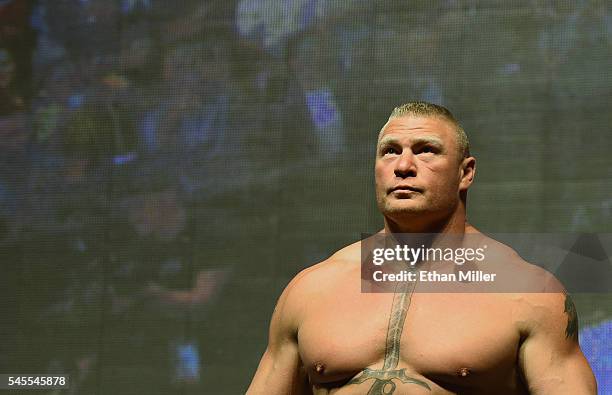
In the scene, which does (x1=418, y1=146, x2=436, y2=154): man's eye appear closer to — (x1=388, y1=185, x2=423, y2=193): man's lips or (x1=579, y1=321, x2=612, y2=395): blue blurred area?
(x1=388, y1=185, x2=423, y2=193): man's lips

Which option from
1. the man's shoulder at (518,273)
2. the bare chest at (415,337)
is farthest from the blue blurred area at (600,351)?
the bare chest at (415,337)

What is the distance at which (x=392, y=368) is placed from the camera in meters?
2.62

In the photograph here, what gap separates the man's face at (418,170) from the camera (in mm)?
2695

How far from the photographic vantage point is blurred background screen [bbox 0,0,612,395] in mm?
4719

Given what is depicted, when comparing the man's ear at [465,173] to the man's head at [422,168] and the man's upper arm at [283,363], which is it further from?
the man's upper arm at [283,363]

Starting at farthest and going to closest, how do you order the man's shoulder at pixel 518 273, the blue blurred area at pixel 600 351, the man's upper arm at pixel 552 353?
1. the blue blurred area at pixel 600 351
2. the man's shoulder at pixel 518 273
3. the man's upper arm at pixel 552 353

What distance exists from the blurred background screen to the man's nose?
199 cm

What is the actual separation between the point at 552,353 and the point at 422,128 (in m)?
0.58

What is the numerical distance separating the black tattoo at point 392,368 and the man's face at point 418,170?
0.20 metres

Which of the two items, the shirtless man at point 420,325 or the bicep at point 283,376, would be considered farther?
the bicep at point 283,376

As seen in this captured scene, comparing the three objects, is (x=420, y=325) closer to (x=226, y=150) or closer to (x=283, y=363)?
(x=283, y=363)

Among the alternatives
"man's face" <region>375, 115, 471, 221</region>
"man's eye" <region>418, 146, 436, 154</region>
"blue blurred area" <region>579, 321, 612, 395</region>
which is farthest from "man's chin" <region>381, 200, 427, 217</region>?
"blue blurred area" <region>579, 321, 612, 395</region>

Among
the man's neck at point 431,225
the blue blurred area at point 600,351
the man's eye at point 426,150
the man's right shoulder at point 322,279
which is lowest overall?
the blue blurred area at point 600,351

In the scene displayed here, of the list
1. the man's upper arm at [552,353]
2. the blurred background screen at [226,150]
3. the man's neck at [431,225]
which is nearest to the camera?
the man's upper arm at [552,353]
